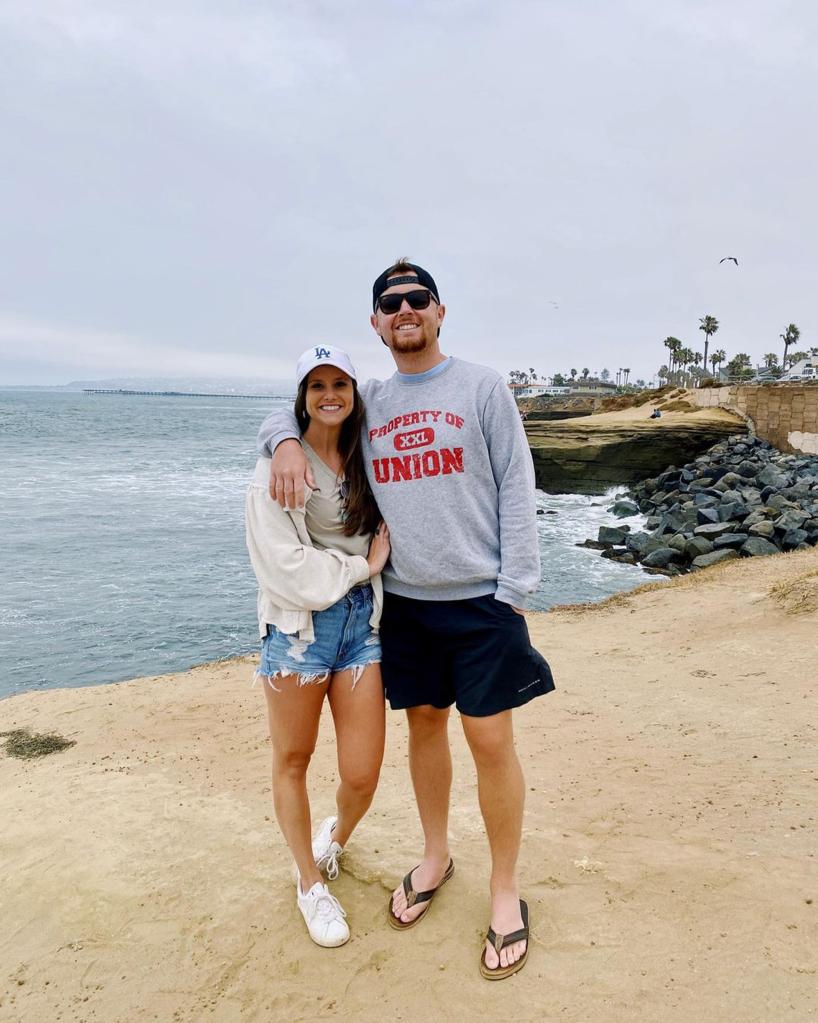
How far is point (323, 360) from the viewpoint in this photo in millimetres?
2666

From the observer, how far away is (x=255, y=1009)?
2.57m

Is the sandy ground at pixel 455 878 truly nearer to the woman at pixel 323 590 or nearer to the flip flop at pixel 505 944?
the flip flop at pixel 505 944

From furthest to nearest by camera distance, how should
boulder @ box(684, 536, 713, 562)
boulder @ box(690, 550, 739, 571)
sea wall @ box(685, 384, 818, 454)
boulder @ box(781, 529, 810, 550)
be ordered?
sea wall @ box(685, 384, 818, 454) < boulder @ box(684, 536, 713, 562) < boulder @ box(781, 529, 810, 550) < boulder @ box(690, 550, 739, 571)

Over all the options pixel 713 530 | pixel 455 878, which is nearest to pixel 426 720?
pixel 455 878

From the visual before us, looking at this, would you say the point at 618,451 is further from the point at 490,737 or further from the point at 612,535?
the point at 490,737

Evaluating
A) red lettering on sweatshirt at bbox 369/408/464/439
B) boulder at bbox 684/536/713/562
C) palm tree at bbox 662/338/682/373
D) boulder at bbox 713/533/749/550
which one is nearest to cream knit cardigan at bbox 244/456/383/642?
red lettering on sweatshirt at bbox 369/408/464/439

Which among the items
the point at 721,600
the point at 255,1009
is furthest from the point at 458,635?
the point at 721,600

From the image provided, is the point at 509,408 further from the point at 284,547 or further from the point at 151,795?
the point at 151,795

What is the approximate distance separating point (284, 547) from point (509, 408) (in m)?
0.93

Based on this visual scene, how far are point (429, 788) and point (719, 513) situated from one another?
14.1 m

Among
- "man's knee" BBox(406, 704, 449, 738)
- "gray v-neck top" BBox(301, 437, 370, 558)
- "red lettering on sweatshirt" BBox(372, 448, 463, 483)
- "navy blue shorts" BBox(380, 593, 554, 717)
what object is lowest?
"man's knee" BBox(406, 704, 449, 738)

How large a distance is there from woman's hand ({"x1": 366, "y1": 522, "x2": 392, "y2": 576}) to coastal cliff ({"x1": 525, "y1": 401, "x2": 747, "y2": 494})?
2305 centimetres

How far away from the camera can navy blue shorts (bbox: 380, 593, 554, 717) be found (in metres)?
2.57

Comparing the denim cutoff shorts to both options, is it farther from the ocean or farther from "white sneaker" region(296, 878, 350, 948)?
the ocean
